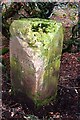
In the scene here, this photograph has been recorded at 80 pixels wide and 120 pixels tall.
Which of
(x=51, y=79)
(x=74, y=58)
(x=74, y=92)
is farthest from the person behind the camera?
(x=74, y=58)

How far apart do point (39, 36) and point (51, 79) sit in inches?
11.7

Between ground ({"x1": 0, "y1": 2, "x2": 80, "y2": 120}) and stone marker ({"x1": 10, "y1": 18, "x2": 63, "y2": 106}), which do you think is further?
ground ({"x1": 0, "y1": 2, "x2": 80, "y2": 120})

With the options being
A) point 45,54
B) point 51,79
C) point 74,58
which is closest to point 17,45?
point 45,54

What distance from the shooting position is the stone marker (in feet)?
6.39

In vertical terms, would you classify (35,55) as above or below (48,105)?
above

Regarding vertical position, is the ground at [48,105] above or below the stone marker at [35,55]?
below

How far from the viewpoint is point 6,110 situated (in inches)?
86.0

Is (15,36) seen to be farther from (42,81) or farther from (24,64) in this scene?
(42,81)

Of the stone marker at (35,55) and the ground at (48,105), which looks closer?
the stone marker at (35,55)

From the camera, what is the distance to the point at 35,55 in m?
1.94

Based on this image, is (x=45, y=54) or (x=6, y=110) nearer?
(x=45, y=54)

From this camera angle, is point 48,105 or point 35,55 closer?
point 35,55

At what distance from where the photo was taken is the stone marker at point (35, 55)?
6.39 feet

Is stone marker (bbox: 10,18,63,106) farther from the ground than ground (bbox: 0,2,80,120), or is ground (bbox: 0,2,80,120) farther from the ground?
stone marker (bbox: 10,18,63,106)
